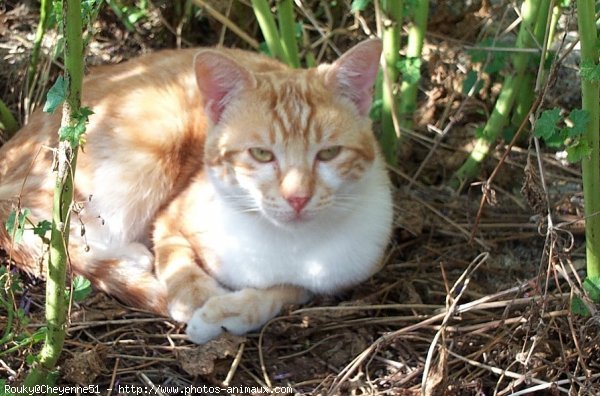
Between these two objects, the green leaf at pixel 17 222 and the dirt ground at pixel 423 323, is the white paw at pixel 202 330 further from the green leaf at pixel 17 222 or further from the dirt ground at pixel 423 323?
the green leaf at pixel 17 222

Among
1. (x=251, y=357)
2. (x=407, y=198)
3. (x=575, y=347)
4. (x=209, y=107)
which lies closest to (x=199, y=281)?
(x=251, y=357)

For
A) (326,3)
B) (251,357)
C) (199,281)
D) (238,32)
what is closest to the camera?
(251,357)

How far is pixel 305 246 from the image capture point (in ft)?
8.98

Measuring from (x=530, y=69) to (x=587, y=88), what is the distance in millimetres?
1132

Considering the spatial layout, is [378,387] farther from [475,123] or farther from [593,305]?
[475,123]

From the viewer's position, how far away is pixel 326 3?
3.92m

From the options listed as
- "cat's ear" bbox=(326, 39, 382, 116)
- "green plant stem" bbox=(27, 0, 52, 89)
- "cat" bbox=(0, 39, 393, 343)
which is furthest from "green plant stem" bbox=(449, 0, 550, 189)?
"green plant stem" bbox=(27, 0, 52, 89)

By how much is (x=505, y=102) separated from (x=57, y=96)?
191 centimetres

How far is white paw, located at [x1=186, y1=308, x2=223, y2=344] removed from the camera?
8.48ft

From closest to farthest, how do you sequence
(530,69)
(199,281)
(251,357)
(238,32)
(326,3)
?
(251,357) → (199,281) → (530,69) → (238,32) → (326,3)

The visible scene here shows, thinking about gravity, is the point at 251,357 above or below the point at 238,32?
below

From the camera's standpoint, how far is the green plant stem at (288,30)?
3.17 meters

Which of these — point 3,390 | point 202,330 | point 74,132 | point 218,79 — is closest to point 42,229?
point 74,132

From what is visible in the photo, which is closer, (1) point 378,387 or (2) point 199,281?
(1) point 378,387
